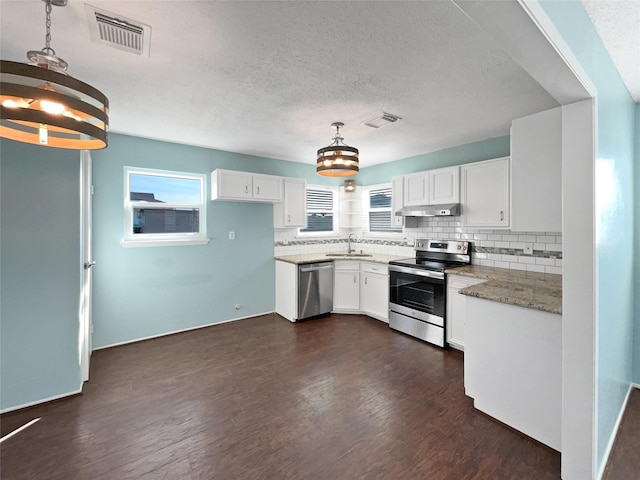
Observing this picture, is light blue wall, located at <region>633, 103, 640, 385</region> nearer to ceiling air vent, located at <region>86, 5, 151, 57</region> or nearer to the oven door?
the oven door

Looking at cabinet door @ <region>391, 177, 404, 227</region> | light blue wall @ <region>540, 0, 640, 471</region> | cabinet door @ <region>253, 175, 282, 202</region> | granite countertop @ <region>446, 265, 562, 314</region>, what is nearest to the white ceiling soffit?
light blue wall @ <region>540, 0, 640, 471</region>

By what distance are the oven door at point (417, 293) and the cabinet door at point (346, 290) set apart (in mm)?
693

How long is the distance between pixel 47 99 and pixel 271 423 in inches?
90.9

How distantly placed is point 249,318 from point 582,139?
14.0 ft

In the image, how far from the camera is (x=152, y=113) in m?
2.89

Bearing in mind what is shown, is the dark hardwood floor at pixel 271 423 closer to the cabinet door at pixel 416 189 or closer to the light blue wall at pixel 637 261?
the light blue wall at pixel 637 261

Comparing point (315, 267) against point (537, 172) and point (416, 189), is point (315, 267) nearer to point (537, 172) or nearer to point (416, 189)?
point (416, 189)

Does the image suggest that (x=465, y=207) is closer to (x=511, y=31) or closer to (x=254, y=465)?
(x=511, y=31)

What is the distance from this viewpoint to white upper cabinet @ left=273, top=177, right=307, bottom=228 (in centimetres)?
466

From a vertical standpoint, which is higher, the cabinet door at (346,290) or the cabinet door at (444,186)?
the cabinet door at (444,186)

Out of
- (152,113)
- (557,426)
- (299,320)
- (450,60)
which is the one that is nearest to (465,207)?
(450,60)

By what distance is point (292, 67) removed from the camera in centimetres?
206

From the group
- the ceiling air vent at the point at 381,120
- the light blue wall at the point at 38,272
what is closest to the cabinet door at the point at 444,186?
the ceiling air vent at the point at 381,120

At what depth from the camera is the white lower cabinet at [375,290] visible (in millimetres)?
4277
